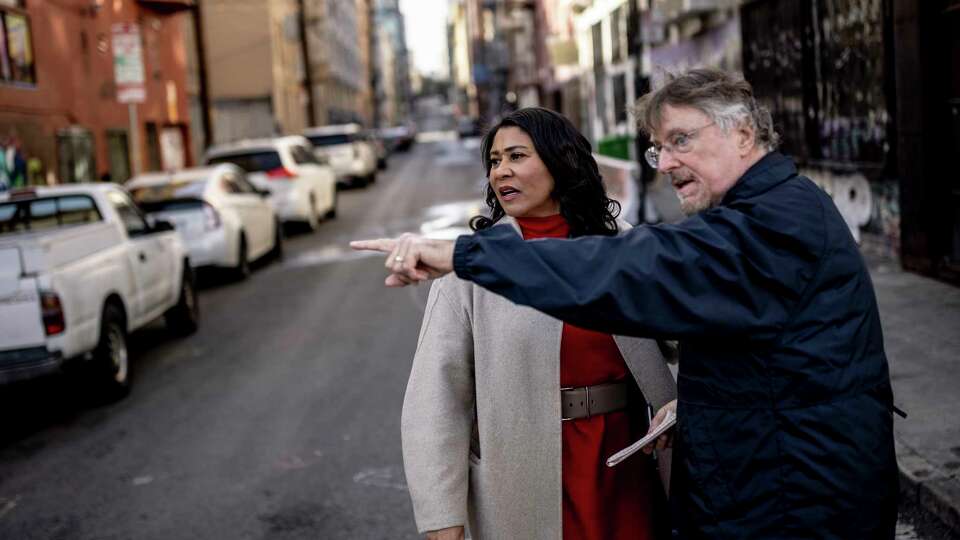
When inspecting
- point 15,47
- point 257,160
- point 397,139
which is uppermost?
point 15,47

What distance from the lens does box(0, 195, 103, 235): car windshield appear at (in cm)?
998

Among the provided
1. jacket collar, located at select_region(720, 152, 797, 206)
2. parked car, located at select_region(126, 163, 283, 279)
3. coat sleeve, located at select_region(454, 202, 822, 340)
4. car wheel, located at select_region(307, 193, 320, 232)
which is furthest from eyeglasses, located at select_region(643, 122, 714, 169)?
car wheel, located at select_region(307, 193, 320, 232)

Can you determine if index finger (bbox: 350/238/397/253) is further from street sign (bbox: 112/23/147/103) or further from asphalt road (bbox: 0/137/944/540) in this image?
street sign (bbox: 112/23/147/103)

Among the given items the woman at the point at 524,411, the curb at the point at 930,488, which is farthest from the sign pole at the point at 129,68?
the woman at the point at 524,411

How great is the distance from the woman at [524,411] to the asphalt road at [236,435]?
2.38 m

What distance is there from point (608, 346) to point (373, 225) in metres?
19.3

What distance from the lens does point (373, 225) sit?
22.2 m

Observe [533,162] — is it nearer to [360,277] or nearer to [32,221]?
[32,221]

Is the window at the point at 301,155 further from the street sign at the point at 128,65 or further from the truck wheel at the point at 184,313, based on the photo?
the truck wheel at the point at 184,313

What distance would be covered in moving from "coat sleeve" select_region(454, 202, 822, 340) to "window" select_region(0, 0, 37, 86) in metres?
18.2

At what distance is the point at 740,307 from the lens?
2.17m

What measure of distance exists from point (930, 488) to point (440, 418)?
286 centimetres

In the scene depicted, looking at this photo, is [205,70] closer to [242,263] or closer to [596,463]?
[242,263]

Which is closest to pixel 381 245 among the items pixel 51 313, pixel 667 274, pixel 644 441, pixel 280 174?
pixel 667 274
